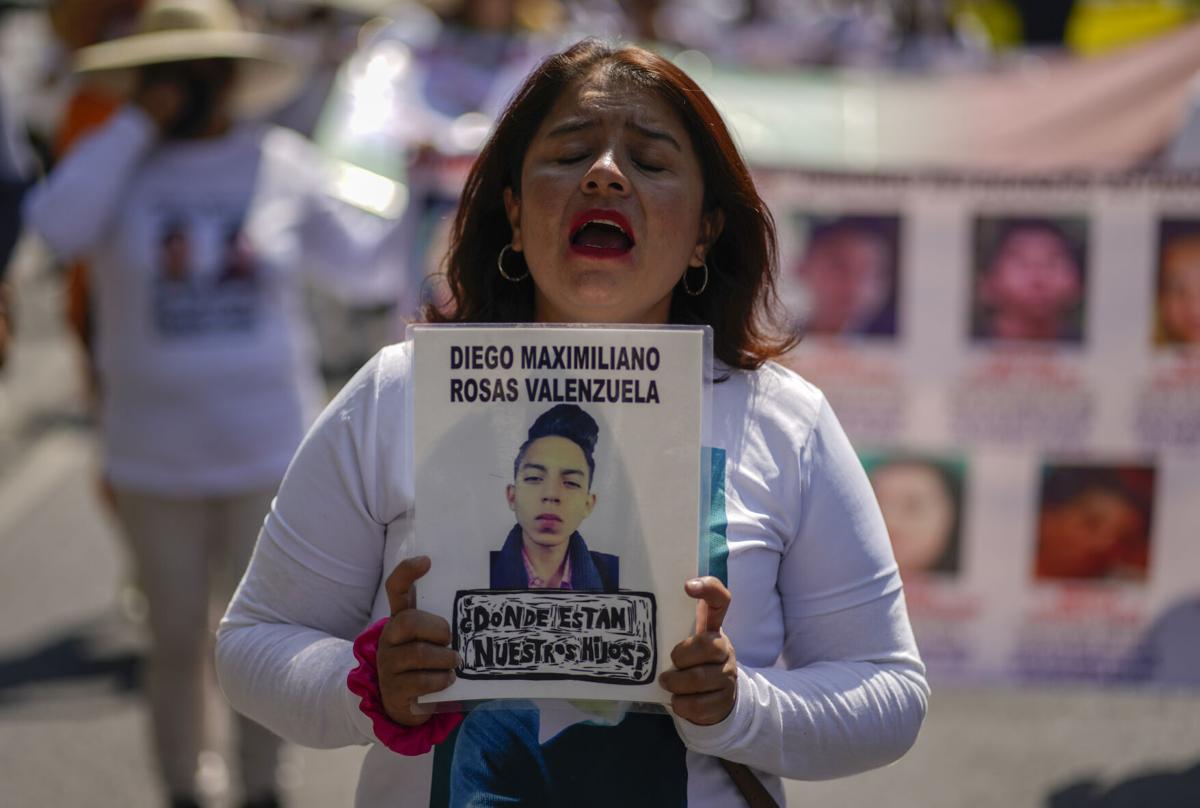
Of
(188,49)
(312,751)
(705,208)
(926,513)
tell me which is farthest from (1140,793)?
(188,49)

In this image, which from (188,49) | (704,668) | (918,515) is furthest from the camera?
(918,515)

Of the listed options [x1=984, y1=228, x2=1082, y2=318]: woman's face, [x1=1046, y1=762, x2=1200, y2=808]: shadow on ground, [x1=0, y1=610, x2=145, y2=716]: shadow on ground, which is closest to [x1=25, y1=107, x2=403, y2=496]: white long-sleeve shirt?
[x1=0, y1=610, x2=145, y2=716]: shadow on ground

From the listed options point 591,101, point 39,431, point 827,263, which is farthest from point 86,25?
point 591,101

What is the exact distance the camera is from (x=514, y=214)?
6.57 ft

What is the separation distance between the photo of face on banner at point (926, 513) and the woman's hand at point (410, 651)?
113 inches

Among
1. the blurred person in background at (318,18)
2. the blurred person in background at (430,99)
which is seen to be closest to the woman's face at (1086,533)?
the blurred person in background at (430,99)

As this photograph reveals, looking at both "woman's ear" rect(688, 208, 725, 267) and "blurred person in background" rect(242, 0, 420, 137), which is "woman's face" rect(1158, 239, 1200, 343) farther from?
"blurred person in background" rect(242, 0, 420, 137)

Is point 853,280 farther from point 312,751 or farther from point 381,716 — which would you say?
point 381,716

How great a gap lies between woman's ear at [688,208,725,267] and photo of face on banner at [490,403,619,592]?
0.39 meters

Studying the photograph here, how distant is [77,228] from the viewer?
3725mm

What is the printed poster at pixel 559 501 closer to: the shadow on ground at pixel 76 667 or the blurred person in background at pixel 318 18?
the shadow on ground at pixel 76 667

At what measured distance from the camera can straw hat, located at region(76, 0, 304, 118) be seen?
398cm

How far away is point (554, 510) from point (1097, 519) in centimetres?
297

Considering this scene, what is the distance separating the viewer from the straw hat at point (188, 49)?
3982 millimetres
